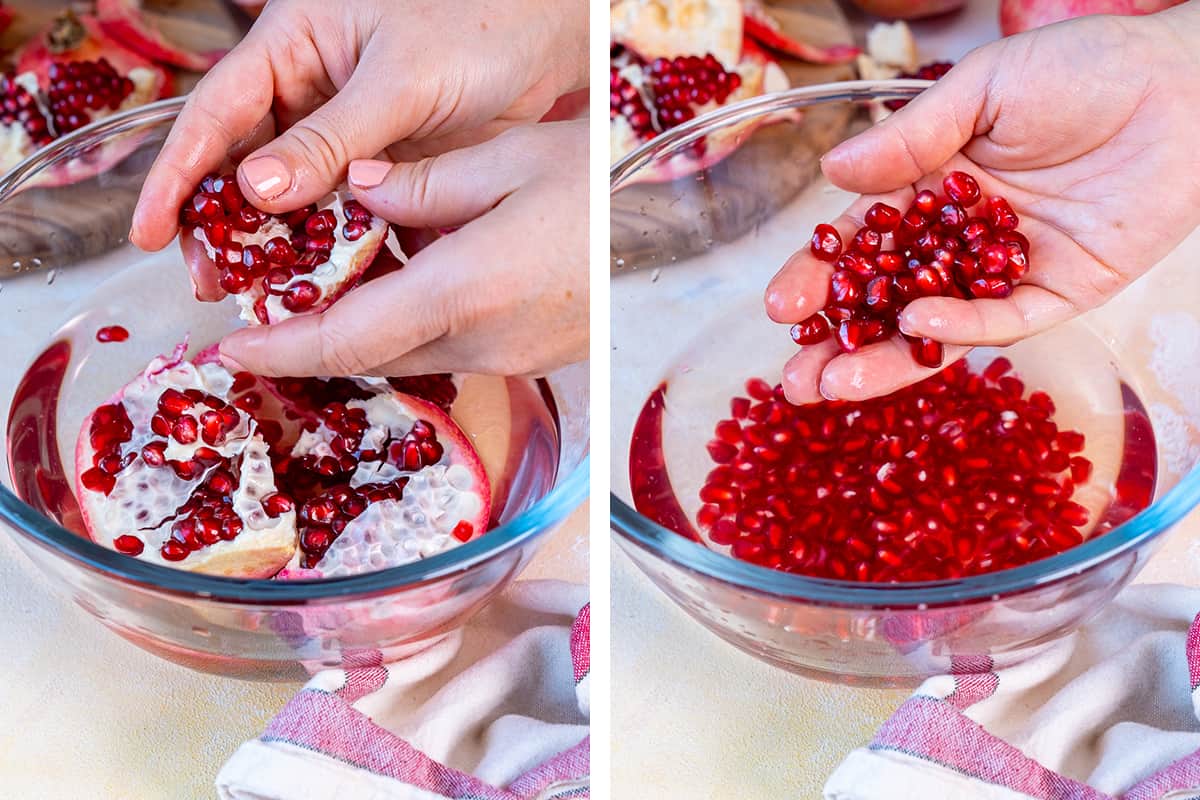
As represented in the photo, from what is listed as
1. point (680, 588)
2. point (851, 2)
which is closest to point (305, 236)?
point (680, 588)

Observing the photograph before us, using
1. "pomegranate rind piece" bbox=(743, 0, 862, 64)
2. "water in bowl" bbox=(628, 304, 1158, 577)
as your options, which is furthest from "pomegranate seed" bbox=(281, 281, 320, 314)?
"pomegranate rind piece" bbox=(743, 0, 862, 64)

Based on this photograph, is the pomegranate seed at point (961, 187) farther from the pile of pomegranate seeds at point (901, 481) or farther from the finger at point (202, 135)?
the finger at point (202, 135)

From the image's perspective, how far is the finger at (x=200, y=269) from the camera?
1062mm

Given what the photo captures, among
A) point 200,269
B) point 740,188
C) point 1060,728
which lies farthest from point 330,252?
point 1060,728

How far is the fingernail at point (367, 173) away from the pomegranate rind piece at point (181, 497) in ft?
0.69

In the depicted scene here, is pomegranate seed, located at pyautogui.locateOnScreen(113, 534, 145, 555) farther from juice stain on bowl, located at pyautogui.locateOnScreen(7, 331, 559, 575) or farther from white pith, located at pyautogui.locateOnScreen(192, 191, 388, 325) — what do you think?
white pith, located at pyautogui.locateOnScreen(192, 191, 388, 325)

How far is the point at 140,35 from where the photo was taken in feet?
4.64

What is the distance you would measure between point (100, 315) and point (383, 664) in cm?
47

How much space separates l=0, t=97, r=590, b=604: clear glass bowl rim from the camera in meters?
0.87

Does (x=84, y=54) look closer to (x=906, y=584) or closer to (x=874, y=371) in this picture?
(x=874, y=371)

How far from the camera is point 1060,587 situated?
3.02ft

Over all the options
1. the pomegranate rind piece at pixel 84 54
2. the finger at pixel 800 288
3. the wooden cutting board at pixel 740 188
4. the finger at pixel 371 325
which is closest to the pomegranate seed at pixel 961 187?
the finger at pixel 800 288

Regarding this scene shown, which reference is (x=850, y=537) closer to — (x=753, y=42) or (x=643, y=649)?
(x=643, y=649)

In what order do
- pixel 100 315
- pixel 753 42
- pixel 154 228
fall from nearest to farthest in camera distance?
1. pixel 154 228
2. pixel 100 315
3. pixel 753 42
